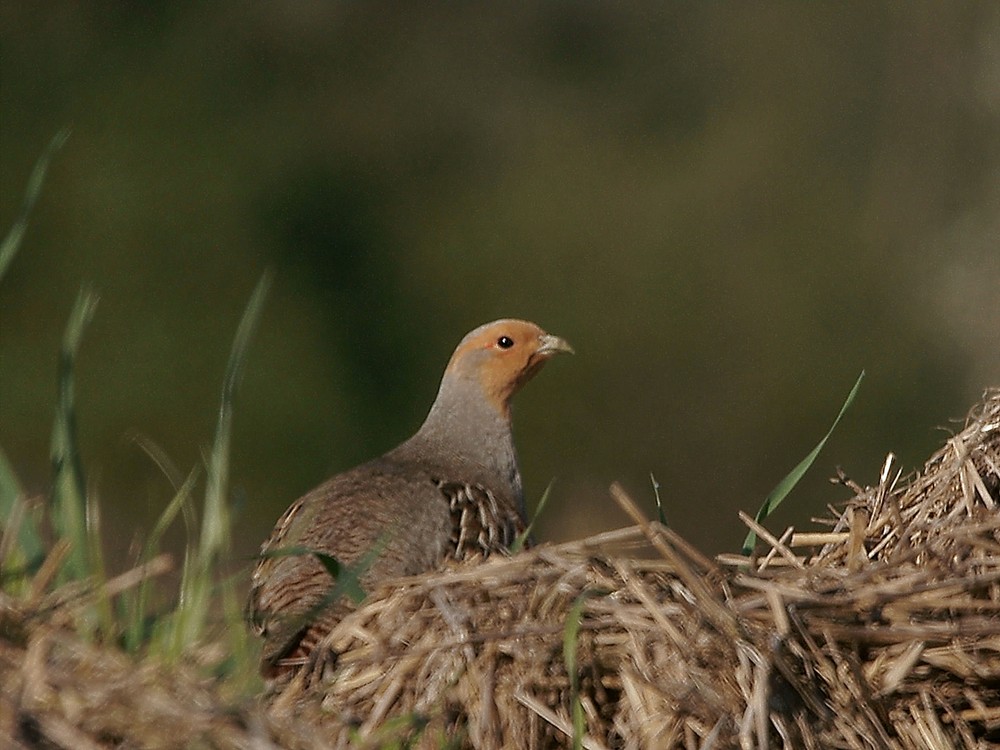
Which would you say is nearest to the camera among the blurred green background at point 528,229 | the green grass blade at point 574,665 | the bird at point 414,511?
the green grass blade at point 574,665

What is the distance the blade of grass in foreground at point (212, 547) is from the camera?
8.37ft

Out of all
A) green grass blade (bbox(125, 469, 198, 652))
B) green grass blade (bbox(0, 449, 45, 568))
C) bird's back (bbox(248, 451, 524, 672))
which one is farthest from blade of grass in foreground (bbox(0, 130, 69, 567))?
bird's back (bbox(248, 451, 524, 672))

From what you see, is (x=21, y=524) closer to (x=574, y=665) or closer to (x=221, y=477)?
(x=221, y=477)

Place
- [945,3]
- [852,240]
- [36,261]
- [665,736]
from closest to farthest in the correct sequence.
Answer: [665,736], [36,261], [852,240], [945,3]

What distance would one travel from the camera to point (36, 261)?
41.0ft

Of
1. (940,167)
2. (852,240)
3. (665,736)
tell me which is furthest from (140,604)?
(940,167)

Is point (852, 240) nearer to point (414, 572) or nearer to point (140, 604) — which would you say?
point (414, 572)

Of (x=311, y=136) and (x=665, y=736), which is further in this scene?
(x=311, y=136)

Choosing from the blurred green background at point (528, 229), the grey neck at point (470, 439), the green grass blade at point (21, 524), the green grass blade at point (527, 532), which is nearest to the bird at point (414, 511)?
the grey neck at point (470, 439)

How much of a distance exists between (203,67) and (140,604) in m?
13.1

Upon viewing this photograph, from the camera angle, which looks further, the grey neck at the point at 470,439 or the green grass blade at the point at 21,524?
the grey neck at the point at 470,439

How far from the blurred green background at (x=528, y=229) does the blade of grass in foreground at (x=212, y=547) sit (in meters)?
7.14

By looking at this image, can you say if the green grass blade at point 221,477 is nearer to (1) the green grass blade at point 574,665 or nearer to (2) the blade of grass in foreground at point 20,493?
(2) the blade of grass in foreground at point 20,493

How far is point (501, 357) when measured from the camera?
5.29m
